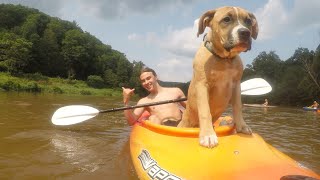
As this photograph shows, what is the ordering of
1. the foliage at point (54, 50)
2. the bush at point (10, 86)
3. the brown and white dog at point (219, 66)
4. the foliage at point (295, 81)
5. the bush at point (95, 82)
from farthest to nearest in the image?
the bush at point (95, 82) → the foliage at point (54, 50) → the foliage at point (295, 81) → the bush at point (10, 86) → the brown and white dog at point (219, 66)

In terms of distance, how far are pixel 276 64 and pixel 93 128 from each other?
5186 cm

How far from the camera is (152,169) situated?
3008mm

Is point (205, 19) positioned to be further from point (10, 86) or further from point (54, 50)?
point (54, 50)

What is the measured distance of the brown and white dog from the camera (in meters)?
2.82


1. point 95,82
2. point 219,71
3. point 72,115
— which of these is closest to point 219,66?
point 219,71

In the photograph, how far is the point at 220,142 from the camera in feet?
9.64

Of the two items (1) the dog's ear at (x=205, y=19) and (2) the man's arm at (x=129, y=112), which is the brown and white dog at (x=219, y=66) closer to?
(1) the dog's ear at (x=205, y=19)

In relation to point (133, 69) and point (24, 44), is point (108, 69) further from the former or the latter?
point (24, 44)

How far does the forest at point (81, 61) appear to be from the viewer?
39.8 metres

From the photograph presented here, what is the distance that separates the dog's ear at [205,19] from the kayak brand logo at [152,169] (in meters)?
1.33

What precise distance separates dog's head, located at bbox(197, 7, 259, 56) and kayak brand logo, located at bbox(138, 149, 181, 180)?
1194 mm

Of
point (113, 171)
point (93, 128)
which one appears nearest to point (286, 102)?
point (93, 128)

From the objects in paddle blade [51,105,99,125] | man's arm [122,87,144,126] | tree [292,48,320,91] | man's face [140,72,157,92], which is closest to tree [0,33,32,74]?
tree [292,48,320,91]

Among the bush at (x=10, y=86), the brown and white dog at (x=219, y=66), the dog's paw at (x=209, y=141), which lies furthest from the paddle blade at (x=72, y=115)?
the bush at (x=10, y=86)
